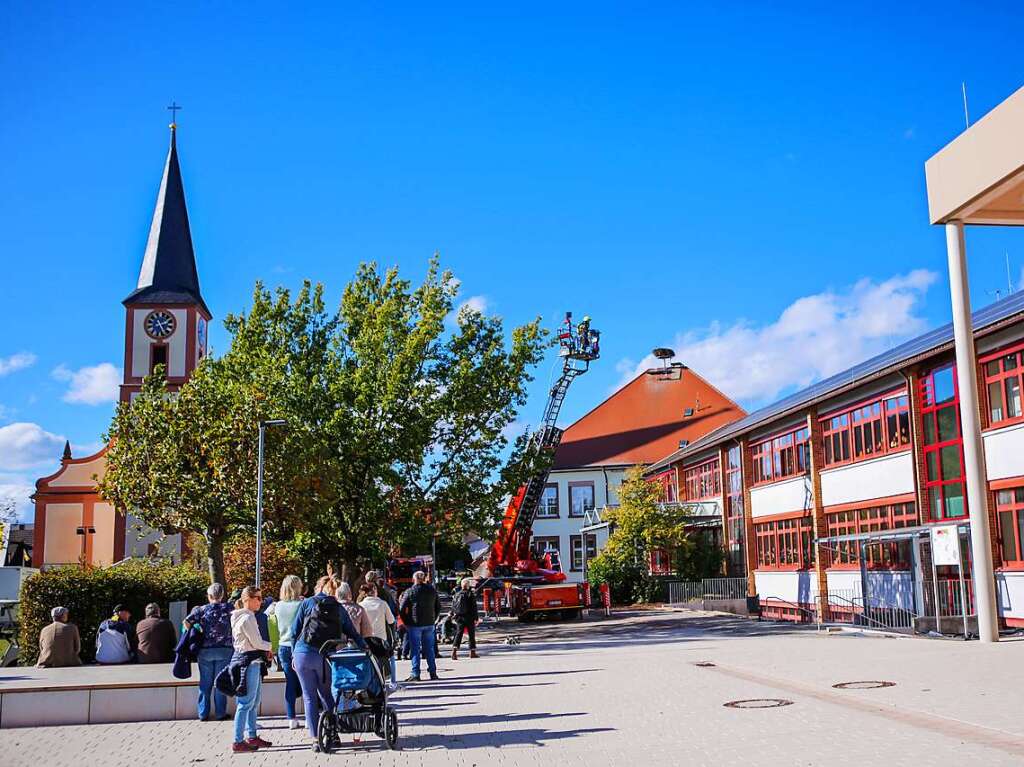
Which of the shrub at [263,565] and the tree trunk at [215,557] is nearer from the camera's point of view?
the tree trunk at [215,557]

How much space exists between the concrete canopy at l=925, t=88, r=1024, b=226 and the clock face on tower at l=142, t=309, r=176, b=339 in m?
51.4

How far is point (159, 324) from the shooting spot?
2554 inches

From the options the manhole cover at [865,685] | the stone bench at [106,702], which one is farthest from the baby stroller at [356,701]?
the manhole cover at [865,685]

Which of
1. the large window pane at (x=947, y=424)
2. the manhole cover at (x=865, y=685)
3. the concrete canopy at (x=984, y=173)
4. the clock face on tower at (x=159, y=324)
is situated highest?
the clock face on tower at (x=159, y=324)

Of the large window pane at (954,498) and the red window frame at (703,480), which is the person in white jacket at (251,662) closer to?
the large window pane at (954,498)

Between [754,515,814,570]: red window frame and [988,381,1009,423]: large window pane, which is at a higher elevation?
[988,381,1009,423]: large window pane

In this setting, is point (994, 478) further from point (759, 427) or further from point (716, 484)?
point (716, 484)

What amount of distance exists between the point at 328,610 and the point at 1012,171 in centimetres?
1381

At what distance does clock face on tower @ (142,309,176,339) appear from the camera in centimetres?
6475

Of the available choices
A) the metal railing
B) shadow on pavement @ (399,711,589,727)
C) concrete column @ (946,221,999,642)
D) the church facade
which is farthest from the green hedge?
the church facade

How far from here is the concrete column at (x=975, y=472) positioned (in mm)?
20594

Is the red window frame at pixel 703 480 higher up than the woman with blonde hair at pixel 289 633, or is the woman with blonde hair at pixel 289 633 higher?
the red window frame at pixel 703 480

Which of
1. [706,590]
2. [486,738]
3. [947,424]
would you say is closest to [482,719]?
[486,738]

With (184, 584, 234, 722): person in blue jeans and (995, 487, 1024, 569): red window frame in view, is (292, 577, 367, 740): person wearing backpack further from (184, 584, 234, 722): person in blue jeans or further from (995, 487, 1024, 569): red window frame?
(995, 487, 1024, 569): red window frame
